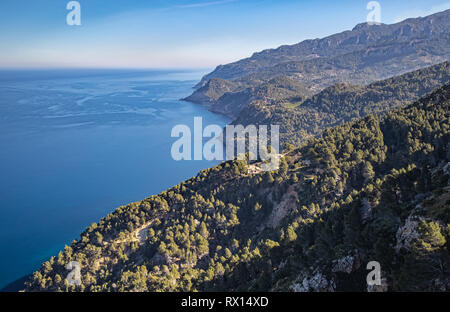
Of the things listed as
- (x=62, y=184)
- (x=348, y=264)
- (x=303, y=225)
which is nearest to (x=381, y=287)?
(x=348, y=264)

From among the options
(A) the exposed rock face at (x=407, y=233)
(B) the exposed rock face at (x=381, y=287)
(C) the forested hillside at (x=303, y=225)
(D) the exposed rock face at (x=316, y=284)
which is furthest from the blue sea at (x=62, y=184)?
(A) the exposed rock face at (x=407, y=233)

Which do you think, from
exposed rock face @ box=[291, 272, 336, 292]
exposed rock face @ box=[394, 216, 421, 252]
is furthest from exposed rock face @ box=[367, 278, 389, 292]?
exposed rock face @ box=[291, 272, 336, 292]

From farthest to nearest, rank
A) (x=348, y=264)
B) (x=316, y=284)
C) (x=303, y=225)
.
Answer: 1. (x=303, y=225)
2. (x=316, y=284)
3. (x=348, y=264)

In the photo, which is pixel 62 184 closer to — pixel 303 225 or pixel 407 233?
pixel 303 225

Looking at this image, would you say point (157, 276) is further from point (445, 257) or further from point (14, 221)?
point (14, 221)

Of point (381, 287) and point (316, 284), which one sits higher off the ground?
point (381, 287)

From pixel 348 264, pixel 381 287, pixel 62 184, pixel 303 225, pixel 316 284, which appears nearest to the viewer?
pixel 381 287

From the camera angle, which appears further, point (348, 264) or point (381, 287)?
point (348, 264)

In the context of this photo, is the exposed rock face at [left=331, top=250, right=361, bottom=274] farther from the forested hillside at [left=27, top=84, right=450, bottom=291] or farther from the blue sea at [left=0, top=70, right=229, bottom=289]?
the blue sea at [left=0, top=70, right=229, bottom=289]
